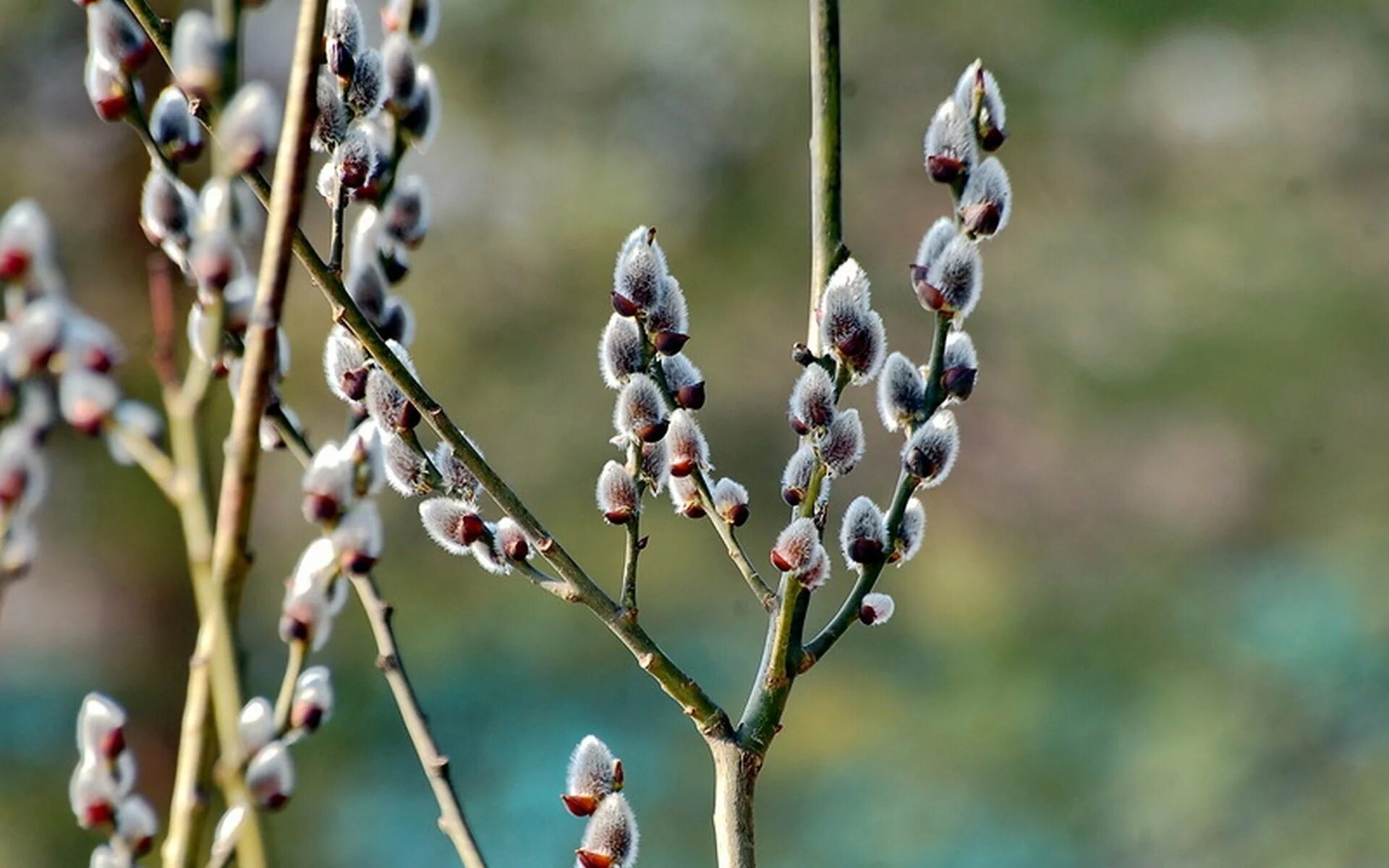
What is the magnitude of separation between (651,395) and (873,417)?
244cm

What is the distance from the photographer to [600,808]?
16.9 inches

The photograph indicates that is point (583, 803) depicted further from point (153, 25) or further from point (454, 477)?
point (153, 25)

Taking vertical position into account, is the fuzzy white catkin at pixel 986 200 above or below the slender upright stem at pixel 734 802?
above

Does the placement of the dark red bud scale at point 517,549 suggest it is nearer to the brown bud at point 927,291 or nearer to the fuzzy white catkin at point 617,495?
the fuzzy white catkin at point 617,495

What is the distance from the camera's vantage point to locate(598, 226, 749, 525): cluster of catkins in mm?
464

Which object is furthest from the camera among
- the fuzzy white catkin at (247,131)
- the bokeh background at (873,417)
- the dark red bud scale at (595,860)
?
→ the bokeh background at (873,417)

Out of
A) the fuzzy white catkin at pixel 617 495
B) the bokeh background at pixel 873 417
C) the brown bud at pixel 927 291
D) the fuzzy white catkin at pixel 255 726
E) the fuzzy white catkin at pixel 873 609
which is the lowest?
the fuzzy white catkin at pixel 255 726

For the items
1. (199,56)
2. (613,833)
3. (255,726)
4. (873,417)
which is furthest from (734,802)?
(873,417)

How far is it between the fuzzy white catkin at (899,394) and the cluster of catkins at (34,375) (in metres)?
0.21

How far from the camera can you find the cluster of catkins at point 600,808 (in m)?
0.42

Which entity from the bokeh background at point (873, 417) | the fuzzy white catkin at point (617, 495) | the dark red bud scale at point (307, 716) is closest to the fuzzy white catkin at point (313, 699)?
the dark red bud scale at point (307, 716)

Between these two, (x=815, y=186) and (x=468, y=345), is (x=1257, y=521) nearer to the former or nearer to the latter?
(x=468, y=345)

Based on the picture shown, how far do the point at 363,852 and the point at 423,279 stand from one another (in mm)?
1056

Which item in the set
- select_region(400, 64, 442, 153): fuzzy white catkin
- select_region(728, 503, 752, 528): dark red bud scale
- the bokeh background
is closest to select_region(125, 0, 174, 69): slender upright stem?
select_region(400, 64, 442, 153): fuzzy white catkin
